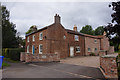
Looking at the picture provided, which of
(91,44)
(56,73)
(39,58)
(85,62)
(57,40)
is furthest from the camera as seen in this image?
(91,44)

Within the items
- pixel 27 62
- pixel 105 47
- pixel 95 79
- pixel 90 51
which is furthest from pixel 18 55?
pixel 105 47

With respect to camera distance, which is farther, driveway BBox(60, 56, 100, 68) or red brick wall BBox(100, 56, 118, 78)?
driveway BBox(60, 56, 100, 68)

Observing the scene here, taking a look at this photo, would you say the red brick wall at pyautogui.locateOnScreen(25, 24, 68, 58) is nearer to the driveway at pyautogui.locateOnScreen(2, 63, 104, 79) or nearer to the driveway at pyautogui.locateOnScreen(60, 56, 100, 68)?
the driveway at pyautogui.locateOnScreen(60, 56, 100, 68)

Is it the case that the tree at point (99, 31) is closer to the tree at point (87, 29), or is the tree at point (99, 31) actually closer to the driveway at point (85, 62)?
the tree at point (87, 29)

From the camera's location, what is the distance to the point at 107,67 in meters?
6.65

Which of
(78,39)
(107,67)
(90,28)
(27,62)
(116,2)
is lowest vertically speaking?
(27,62)

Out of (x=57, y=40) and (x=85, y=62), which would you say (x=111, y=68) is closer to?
(x=85, y=62)

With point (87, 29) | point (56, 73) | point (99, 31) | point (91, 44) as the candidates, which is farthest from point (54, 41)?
point (99, 31)

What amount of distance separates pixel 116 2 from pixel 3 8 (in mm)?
33087

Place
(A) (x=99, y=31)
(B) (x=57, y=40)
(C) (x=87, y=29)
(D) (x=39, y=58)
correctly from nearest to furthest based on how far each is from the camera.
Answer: (D) (x=39, y=58), (B) (x=57, y=40), (A) (x=99, y=31), (C) (x=87, y=29)

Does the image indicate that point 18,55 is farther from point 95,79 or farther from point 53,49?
point 95,79

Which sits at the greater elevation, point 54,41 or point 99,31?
point 99,31

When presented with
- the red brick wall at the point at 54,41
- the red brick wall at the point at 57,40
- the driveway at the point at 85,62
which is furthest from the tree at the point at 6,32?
the driveway at the point at 85,62

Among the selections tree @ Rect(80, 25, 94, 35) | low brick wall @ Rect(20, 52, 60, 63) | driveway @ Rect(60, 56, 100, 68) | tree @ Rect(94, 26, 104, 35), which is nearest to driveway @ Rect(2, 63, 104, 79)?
driveway @ Rect(60, 56, 100, 68)
